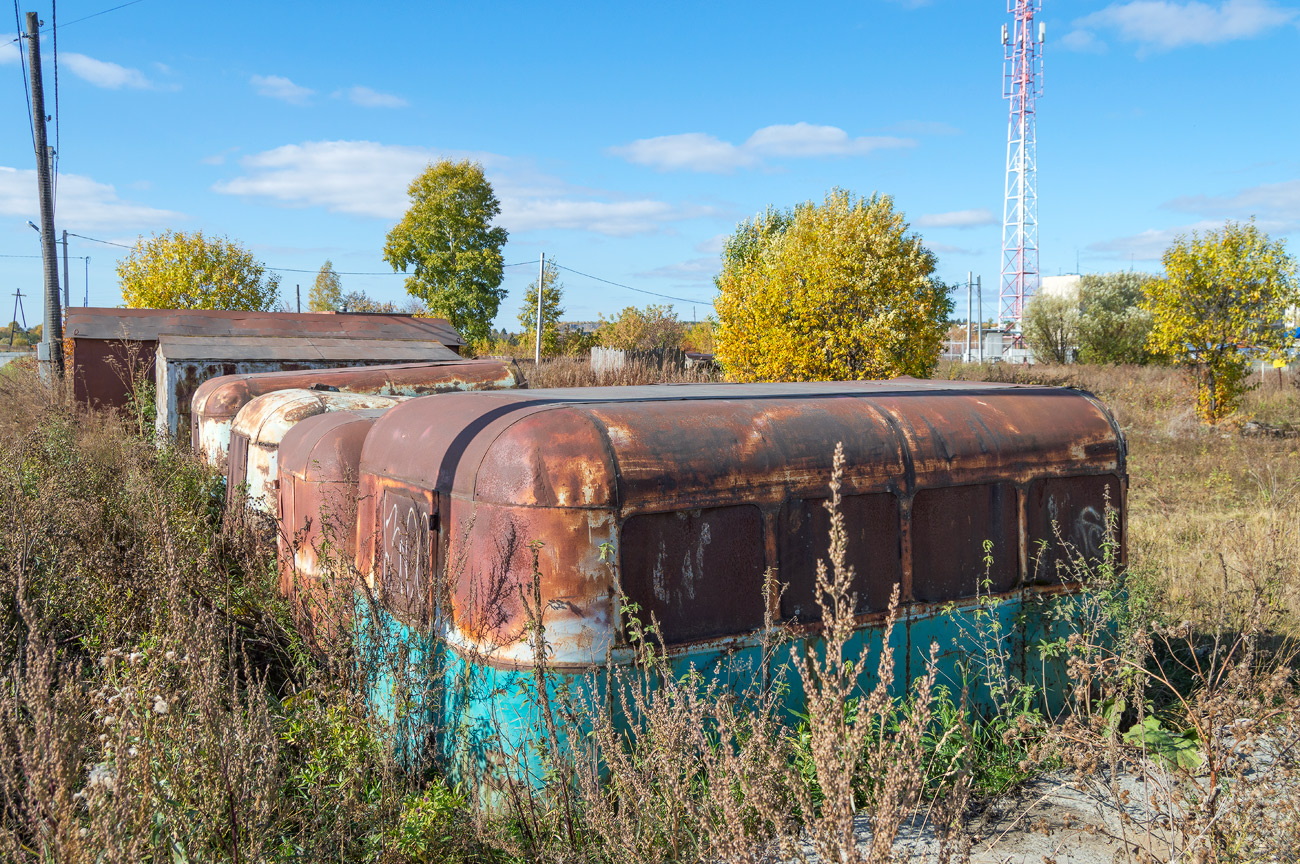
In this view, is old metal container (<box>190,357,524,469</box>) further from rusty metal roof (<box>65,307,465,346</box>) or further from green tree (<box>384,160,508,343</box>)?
green tree (<box>384,160,508,343</box>)

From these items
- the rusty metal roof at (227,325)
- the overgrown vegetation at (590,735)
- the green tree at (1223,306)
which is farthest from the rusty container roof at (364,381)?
the green tree at (1223,306)

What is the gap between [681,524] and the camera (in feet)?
11.5

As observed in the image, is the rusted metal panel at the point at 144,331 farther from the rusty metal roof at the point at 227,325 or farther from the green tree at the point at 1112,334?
the green tree at the point at 1112,334

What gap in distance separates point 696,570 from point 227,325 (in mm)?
15326

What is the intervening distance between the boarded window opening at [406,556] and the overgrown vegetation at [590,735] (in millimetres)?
264

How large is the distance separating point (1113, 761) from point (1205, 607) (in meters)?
4.80

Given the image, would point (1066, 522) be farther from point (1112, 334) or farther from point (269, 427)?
point (1112, 334)

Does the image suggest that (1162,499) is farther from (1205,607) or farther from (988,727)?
(988,727)

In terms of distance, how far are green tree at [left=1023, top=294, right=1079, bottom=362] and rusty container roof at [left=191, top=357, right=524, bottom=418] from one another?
28.9m

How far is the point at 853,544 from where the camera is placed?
12.7ft

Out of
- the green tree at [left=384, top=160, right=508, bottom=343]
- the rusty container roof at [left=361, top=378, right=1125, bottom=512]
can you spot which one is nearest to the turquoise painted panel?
the rusty container roof at [left=361, top=378, right=1125, bottom=512]

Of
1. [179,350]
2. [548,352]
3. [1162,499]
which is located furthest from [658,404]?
[548,352]

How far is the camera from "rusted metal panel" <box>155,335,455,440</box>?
41.3 ft

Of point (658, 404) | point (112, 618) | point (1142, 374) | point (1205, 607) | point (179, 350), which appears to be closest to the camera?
point (658, 404)
